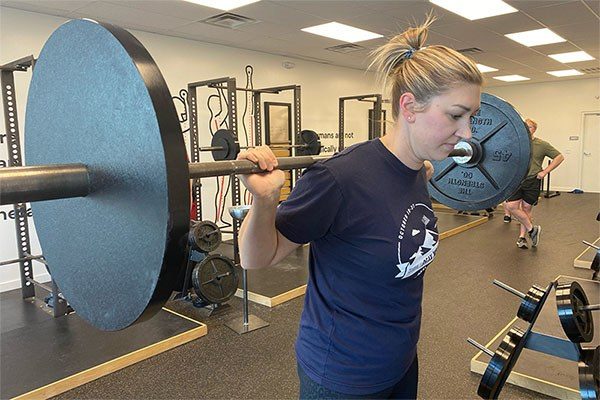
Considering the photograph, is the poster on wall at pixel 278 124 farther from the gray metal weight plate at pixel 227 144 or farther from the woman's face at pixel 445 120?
the woman's face at pixel 445 120

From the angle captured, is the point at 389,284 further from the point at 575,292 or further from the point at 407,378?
the point at 575,292

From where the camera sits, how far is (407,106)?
3.34 feet

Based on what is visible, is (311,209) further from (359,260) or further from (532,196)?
(532,196)

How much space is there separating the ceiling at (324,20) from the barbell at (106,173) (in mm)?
3735

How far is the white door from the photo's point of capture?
10.1m

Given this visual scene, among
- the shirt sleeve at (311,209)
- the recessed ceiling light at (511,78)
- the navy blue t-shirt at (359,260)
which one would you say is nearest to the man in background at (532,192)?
the navy blue t-shirt at (359,260)

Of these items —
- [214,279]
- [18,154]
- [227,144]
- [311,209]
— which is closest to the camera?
[311,209]

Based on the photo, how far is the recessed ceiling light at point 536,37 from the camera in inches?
215

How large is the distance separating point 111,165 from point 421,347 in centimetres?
254

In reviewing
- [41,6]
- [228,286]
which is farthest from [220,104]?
[228,286]

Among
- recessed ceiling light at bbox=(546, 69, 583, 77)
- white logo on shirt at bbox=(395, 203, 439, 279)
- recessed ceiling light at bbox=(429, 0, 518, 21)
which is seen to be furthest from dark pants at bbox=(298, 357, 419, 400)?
recessed ceiling light at bbox=(546, 69, 583, 77)

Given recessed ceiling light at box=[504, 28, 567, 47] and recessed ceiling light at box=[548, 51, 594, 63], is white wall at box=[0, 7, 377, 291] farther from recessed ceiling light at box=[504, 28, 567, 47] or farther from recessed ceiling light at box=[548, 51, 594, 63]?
recessed ceiling light at box=[548, 51, 594, 63]

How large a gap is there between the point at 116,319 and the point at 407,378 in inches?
30.9

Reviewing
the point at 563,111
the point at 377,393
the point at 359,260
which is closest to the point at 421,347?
the point at 377,393
